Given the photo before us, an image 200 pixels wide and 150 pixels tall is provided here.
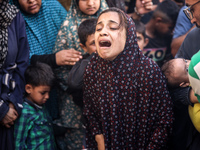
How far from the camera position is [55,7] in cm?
268

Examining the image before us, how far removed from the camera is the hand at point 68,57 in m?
2.18

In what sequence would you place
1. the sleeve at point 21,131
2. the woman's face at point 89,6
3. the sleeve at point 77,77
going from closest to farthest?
the sleeve at point 77,77 → the sleeve at point 21,131 → the woman's face at point 89,6

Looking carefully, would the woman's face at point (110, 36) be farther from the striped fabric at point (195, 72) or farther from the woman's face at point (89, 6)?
the woman's face at point (89, 6)

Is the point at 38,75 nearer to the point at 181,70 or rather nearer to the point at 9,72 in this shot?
the point at 9,72

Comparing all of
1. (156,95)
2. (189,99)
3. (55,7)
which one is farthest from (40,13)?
(189,99)

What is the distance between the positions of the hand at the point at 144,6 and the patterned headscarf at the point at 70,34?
1.93ft

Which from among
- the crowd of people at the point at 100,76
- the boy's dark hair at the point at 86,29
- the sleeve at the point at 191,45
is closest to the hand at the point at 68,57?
the crowd of people at the point at 100,76

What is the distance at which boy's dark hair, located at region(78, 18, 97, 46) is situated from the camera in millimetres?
2168

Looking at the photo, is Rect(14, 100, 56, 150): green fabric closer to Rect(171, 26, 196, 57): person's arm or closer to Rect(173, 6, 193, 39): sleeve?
Rect(171, 26, 196, 57): person's arm

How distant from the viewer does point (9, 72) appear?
2.10 m

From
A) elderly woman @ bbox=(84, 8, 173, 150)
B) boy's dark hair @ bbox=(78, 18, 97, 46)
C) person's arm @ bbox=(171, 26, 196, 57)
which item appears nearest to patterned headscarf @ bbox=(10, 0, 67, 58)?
boy's dark hair @ bbox=(78, 18, 97, 46)

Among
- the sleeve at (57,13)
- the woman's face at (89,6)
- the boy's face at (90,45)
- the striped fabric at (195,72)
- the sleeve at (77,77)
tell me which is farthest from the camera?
the sleeve at (57,13)

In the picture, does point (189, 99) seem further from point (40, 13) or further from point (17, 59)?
point (40, 13)

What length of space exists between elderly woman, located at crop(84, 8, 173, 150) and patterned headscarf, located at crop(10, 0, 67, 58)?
1.04 metres
